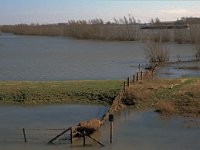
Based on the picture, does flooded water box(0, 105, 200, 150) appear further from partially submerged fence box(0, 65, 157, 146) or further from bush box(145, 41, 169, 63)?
bush box(145, 41, 169, 63)

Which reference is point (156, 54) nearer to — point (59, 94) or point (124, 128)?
point (59, 94)

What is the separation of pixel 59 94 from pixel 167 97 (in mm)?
6649

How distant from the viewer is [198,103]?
923 inches

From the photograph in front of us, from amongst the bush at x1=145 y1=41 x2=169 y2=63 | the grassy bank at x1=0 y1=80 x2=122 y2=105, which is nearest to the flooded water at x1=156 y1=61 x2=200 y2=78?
the bush at x1=145 y1=41 x2=169 y2=63

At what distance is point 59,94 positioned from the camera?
26453 millimetres

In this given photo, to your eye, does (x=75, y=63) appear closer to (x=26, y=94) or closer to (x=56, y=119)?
(x=26, y=94)

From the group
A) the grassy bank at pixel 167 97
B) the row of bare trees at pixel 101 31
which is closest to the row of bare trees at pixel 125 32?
the row of bare trees at pixel 101 31

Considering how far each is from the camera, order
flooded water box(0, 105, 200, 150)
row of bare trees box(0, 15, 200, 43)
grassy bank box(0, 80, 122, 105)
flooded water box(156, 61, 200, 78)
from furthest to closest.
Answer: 1. row of bare trees box(0, 15, 200, 43)
2. flooded water box(156, 61, 200, 78)
3. grassy bank box(0, 80, 122, 105)
4. flooded water box(0, 105, 200, 150)

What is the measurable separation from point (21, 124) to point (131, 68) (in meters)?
22.9

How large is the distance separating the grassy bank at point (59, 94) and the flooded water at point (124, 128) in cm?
109

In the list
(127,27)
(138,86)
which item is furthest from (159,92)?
(127,27)

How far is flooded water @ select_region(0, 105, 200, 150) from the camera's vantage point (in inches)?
683

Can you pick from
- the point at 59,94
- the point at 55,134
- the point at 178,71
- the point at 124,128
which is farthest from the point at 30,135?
the point at 178,71

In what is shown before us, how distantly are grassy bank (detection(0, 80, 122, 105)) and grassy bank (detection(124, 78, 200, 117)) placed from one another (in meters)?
1.50
